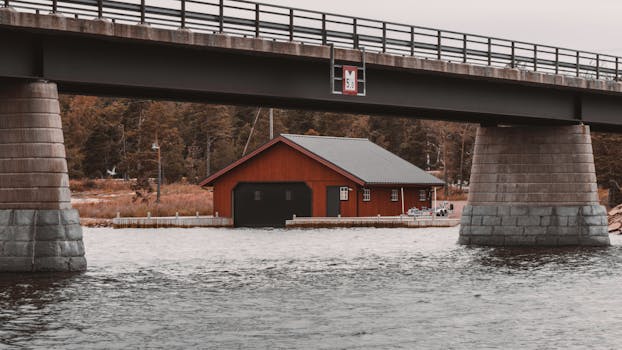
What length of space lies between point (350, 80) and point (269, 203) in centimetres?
4524

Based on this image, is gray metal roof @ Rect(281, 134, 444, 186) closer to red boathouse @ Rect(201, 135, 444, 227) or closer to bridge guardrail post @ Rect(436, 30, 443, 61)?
red boathouse @ Rect(201, 135, 444, 227)

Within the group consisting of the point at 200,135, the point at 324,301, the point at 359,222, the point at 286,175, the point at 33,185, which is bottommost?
the point at 324,301

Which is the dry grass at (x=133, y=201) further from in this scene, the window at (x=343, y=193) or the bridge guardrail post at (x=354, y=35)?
the bridge guardrail post at (x=354, y=35)

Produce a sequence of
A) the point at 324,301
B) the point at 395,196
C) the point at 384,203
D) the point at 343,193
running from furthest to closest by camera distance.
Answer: the point at 395,196, the point at 384,203, the point at 343,193, the point at 324,301

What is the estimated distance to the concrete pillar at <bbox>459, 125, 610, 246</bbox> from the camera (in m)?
60.8

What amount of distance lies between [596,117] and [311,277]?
87.5ft

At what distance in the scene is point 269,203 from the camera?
9138 centimetres

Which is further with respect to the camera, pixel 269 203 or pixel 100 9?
pixel 269 203

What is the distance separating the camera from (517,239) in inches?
2419

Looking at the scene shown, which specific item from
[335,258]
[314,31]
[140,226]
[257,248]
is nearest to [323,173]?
[140,226]

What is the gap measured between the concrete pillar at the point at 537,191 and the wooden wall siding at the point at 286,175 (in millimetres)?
27852

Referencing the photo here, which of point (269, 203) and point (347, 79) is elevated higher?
point (347, 79)

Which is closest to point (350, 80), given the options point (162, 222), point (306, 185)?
point (306, 185)

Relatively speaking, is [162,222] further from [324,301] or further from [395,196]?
[324,301]
